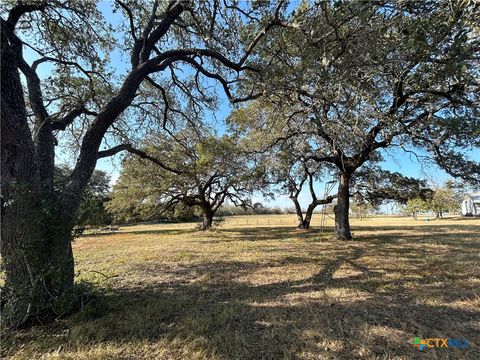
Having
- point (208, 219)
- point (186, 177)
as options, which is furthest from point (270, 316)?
point (208, 219)

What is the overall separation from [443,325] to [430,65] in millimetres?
3005

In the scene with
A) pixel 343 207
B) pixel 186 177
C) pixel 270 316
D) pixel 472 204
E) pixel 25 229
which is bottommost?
pixel 270 316

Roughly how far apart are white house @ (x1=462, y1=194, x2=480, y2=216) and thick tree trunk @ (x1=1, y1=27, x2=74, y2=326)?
51718 millimetres

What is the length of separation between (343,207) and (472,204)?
4310 centimetres

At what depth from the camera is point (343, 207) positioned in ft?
33.9

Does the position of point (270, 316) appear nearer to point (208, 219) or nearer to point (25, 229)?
point (25, 229)

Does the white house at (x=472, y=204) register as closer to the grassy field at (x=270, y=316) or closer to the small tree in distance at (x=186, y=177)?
the small tree in distance at (x=186, y=177)

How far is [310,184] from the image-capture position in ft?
53.9

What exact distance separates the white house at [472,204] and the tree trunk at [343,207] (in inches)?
1634

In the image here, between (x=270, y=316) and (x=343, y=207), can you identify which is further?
(x=343, y=207)

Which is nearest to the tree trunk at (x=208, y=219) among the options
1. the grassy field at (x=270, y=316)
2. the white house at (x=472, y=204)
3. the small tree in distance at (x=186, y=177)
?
the small tree in distance at (x=186, y=177)

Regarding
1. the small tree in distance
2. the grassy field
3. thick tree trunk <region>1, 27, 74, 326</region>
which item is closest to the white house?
the small tree in distance

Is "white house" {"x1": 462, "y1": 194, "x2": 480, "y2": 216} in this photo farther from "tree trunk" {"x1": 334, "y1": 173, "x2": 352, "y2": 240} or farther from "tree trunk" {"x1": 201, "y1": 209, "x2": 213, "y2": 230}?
"tree trunk" {"x1": 201, "y1": 209, "x2": 213, "y2": 230}

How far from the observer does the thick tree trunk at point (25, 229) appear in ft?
8.81
